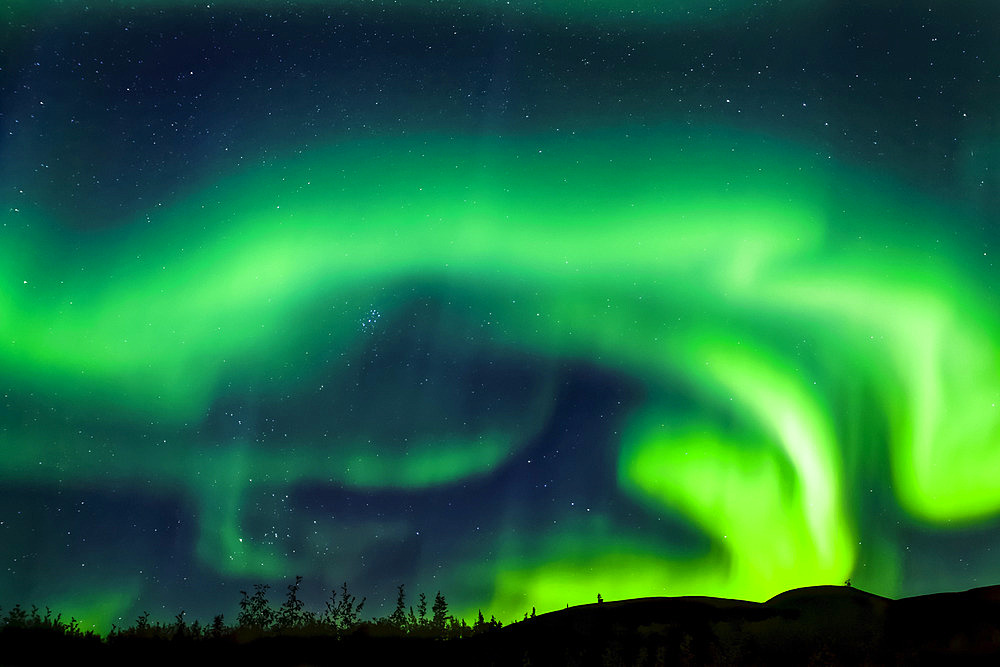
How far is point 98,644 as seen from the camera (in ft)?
50.3

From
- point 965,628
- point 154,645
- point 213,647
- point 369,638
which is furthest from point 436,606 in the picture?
point 965,628

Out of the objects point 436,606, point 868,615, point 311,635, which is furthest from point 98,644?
point 868,615

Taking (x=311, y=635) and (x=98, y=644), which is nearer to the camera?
(x=98, y=644)

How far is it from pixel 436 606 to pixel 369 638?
68.0 inches

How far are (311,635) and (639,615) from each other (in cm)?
888

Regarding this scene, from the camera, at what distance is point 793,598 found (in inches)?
877

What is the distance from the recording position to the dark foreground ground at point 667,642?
15.4 metres

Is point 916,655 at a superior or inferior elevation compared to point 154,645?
inferior

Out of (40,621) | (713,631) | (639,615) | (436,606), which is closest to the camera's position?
(40,621)

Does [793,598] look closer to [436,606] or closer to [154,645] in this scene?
[436,606]

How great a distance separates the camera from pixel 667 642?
18016mm

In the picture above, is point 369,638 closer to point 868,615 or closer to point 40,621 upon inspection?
point 40,621

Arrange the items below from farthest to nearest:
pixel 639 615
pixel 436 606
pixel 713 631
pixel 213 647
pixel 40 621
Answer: pixel 639 615, pixel 713 631, pixel 436 606, pixel 213 647, pixel 40 621

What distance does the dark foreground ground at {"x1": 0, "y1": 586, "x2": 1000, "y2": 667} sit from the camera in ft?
50.6
